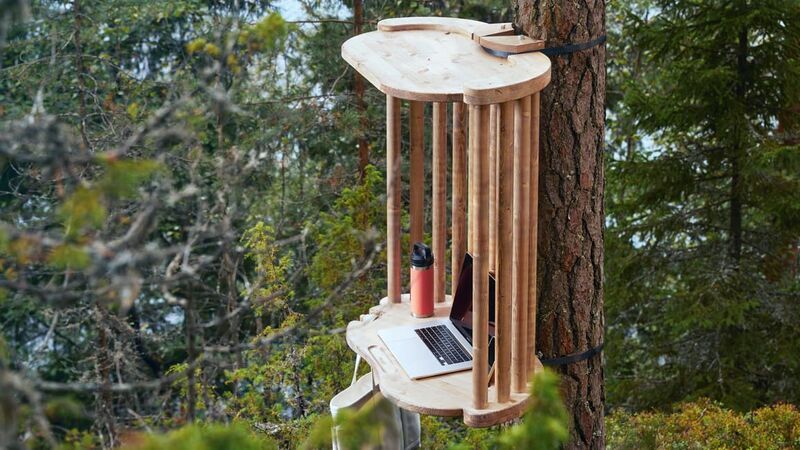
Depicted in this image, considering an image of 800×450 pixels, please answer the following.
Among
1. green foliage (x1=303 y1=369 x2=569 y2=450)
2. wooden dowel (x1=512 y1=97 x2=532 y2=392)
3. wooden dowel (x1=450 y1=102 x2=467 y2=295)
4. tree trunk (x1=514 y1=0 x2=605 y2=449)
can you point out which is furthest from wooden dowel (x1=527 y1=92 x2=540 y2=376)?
green foliage (x1=303 y1=369 x2=569 y2=450)

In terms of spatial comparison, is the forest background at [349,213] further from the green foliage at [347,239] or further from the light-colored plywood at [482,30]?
→ the light-colored plywood at [482,30]

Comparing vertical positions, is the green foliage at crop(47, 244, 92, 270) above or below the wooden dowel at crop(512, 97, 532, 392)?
above

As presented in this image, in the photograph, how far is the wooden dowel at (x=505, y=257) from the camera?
2.49 meters

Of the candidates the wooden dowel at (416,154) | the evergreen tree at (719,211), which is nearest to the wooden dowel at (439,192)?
the wooden dowel at (416,154)

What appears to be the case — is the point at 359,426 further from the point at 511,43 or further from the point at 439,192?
the point at 439,192

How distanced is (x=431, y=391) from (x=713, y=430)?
193cm

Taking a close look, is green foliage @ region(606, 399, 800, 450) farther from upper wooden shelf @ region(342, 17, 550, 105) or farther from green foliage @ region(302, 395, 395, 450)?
green foliage @ region(302, 395, 395, 450)

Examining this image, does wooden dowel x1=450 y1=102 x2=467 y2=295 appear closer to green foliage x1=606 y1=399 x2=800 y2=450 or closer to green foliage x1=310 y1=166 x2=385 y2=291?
green foliage x1=606 y1=399 x2=800 y2=450

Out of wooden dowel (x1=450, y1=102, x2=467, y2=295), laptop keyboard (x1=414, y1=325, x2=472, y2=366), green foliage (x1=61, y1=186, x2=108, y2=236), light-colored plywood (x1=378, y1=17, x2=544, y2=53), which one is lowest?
laptop keyboard (x1=414, y1=325, x2=472, y2=366)

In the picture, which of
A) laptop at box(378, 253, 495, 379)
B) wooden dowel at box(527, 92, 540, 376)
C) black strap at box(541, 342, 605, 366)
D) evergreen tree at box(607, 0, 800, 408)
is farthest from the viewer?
evergreen tree at box(607, 0, 800, 408)

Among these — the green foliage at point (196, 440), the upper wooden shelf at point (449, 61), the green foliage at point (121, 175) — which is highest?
the green foliage at point (121, 175)

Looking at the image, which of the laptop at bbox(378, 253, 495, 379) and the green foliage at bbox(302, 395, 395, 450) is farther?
the laptop at bbox(378, 253, 495, 379)

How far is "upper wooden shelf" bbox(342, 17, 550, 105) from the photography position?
2426mm

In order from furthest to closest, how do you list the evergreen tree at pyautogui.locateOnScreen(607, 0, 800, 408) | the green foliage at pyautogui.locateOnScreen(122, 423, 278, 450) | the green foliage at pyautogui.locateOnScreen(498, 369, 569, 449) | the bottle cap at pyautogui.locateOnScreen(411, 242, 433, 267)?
the evergreen tree at pyautogui.locateOnScreen(607, 0, 800, 408) → the bottle cap at pyautogui.locateOnScreen(411, 242, 433, 267) → the green foliage at pyautogui.locateOnScreen(498, 369, 569, 449) → the green foliage at pyautogui.locateOnScreen(122, 423, 278, 450)
